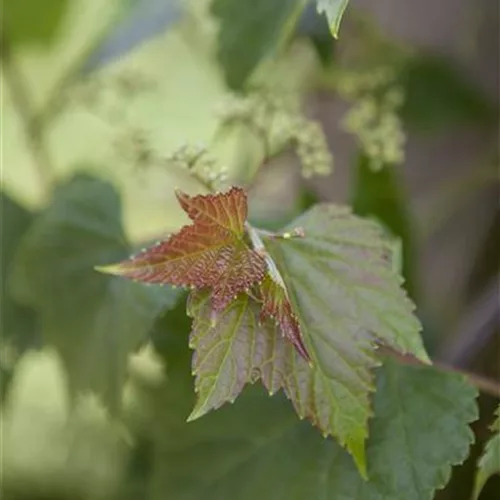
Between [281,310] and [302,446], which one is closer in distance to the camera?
[281,310]

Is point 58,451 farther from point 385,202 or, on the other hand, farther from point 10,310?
point 385,202

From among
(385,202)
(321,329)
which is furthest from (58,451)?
(321,329)

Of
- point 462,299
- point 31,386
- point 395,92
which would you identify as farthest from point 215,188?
point 31,386

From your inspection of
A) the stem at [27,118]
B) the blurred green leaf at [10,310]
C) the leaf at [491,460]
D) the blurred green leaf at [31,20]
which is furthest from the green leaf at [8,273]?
the leaf at [491,460]

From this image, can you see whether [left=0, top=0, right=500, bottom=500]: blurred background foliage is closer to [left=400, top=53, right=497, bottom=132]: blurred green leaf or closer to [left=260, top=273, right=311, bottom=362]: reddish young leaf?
[left=400, top=53, right=497, bottom=132]: blurred green leaf

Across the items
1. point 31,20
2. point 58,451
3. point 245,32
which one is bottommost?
point 58,451

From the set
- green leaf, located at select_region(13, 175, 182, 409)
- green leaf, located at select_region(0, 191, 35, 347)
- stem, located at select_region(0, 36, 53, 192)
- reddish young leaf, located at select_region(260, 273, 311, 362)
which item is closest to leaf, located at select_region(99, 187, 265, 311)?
reddish young leaf, located at select_region(260, 273, 311, 362)

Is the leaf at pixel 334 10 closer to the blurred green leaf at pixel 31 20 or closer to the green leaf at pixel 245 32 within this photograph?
the green leaf at pixel 245 32
